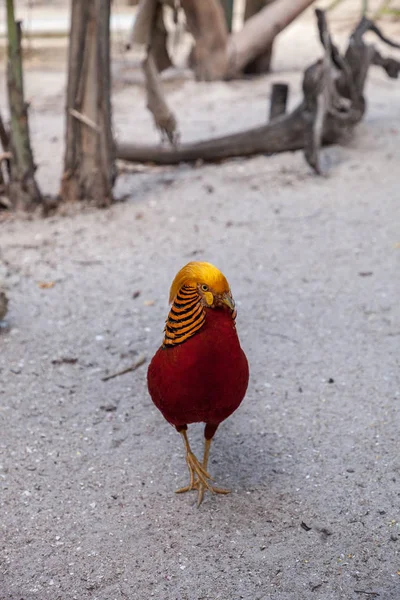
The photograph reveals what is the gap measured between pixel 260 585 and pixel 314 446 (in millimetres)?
763

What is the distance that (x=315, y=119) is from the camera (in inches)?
223

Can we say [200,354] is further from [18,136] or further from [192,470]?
[18,136]

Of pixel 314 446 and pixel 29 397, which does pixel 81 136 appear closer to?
pixel 29 397

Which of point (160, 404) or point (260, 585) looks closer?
point (260, 585)

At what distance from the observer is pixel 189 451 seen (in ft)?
8.69

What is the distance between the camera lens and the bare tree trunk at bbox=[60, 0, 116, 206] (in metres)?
4.90

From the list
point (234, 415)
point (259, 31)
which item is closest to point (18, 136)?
point (234, 415)

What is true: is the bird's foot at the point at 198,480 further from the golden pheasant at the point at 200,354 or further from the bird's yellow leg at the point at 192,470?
the golden pheasant at the point at 200,354

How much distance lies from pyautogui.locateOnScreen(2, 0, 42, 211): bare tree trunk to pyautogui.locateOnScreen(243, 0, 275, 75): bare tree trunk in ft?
16.7

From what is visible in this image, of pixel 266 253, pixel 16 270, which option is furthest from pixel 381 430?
pixel 16 270

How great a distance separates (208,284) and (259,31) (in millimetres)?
7491

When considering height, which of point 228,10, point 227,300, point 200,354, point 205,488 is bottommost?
point 228,10

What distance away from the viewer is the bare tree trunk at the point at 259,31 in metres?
8.78

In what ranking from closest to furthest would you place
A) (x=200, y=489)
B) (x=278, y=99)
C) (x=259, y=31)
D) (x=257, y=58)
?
(x=200, y=489) → (x=278, y=99) → (x=259, y=31) → (x=257, y=58)
